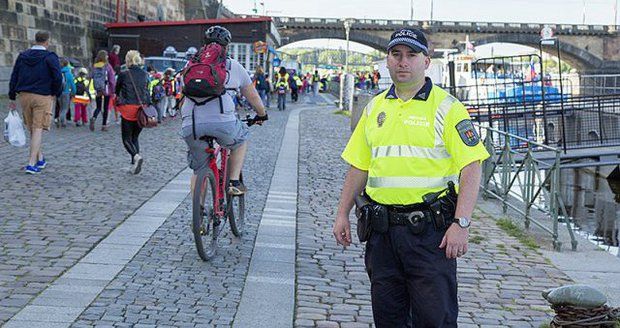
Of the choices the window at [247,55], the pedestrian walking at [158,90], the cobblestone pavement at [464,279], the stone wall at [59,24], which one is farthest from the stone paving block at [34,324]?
the window at [247,55]

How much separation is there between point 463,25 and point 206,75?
96183mm

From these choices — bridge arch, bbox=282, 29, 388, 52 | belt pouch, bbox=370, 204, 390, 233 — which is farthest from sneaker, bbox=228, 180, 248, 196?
bridge arch, bbox=282, 29, 388, 52

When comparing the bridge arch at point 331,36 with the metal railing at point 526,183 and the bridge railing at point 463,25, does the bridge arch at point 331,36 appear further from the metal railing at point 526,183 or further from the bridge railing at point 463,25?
the metal railing at point 526,183

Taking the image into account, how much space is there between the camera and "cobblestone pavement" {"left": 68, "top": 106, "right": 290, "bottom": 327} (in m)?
5.25

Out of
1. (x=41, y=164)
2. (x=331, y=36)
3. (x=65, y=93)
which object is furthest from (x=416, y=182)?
(x=331, y=36)

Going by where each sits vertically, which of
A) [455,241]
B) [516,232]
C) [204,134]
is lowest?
[516,232]

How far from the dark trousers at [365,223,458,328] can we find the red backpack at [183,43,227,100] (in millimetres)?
2854

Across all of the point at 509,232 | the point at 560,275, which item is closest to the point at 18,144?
the point at 509,232

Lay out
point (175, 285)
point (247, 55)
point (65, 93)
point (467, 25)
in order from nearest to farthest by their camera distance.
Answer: point (175, 285) → point (65, 93) → point (247, 55) → point (467, 25)

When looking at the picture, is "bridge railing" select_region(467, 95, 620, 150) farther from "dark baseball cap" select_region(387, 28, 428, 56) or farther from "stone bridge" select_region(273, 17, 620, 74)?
"stone bridge" select_region(273, 17, 620, 74)

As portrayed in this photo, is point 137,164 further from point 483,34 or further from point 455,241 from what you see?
point 483,34

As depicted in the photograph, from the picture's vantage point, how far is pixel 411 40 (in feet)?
13.1

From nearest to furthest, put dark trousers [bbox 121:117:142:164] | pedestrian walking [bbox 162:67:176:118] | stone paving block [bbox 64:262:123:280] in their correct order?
stone paving block [bbox 64:262:123:280] < dark trousers [bbox 121:117:142:164] < pedestrian walking [bbox 162:67:176:118]

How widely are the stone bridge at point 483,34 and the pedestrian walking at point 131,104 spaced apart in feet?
265
